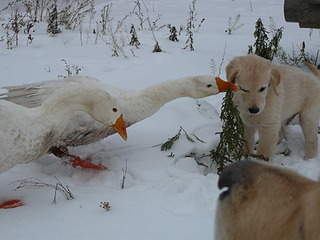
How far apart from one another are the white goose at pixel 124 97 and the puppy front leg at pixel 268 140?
0.55 m

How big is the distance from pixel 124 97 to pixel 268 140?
4.31 feet

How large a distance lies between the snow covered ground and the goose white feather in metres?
0.35

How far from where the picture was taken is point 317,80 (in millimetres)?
4895

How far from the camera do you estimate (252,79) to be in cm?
415

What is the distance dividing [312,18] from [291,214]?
4984 mm

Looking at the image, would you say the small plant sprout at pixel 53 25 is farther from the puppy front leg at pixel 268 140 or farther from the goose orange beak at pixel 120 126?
the puppy front leg at pixel 268 140

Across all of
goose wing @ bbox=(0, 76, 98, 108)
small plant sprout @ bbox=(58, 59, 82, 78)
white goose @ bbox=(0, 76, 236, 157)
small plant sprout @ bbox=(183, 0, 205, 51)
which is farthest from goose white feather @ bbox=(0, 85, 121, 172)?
small plant sprout @ bbox=(183, 0, 205, 51)

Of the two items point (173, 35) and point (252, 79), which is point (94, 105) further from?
point (173, 35)

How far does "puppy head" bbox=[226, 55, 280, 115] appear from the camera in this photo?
415cm

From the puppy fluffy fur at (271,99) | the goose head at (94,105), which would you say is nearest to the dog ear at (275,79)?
the puppy fluffy fur at (271,99)

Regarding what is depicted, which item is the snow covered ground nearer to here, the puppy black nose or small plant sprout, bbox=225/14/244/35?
small plant sprout, bbox=225/14/244/35

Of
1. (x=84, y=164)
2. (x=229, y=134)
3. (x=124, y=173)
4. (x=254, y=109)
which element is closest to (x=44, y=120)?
(x=84, y=164)

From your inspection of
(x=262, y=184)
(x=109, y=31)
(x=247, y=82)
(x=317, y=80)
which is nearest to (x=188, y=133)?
(x=247, y=82)

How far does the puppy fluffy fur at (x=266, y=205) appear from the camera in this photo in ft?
4.16
